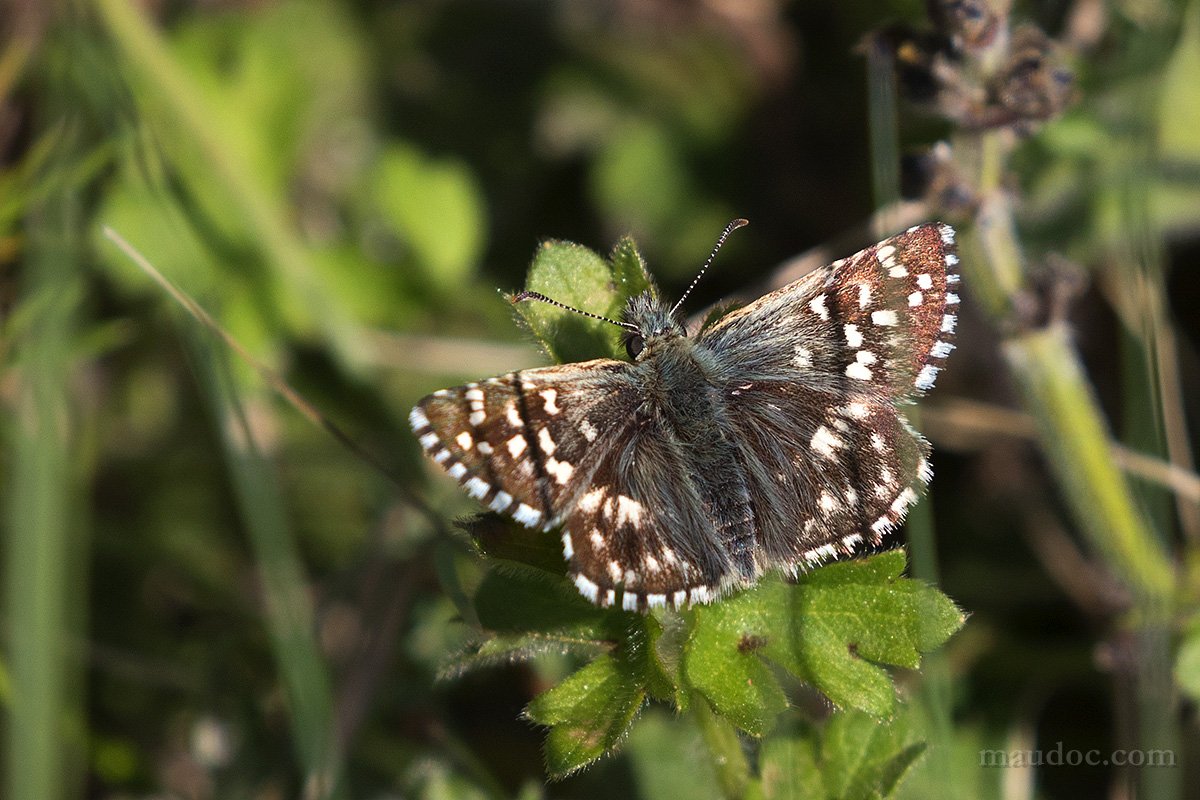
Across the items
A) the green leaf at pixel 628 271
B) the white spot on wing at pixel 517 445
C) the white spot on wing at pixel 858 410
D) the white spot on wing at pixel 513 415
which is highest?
the green leaf at pixel 628 271

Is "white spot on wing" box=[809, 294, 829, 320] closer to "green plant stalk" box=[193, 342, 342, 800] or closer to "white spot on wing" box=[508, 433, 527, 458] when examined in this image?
"white spot on wing" box=[508, 433, 527, 458]

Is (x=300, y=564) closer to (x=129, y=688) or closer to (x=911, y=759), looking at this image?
(x=129, y=688)

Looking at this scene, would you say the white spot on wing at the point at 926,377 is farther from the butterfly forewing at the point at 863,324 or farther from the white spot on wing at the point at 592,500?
the white spot on wing at the point at 592,500

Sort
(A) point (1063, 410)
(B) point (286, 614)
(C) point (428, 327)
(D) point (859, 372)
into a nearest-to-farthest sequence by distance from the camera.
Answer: (D) point (859, 372) < (B) point (286, 614) < (A) point (1063, 410) < (C) point (428, 327)

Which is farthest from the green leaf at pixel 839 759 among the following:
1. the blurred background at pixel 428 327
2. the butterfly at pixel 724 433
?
the butterfly at pixel 724 433

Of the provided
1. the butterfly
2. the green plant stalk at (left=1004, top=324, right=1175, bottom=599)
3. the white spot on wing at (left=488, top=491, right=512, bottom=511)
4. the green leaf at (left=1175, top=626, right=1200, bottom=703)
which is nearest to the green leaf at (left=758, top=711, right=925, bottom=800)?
the butterfly

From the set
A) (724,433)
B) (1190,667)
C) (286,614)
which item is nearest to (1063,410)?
(1190,667)

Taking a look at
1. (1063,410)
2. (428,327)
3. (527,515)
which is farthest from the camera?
(428,327)

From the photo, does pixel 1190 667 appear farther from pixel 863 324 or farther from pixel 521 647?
pixel 521 647
